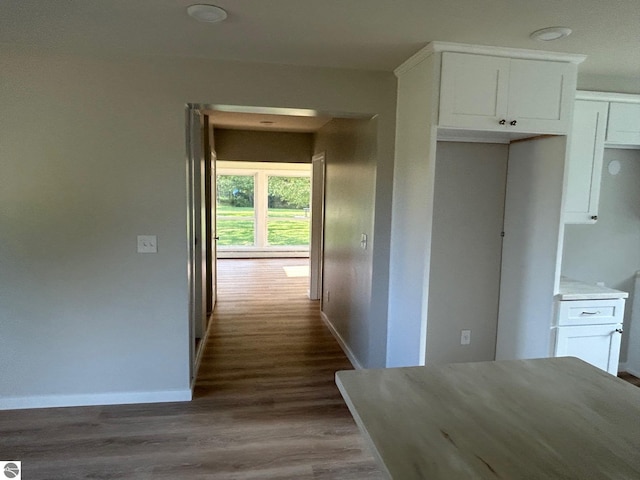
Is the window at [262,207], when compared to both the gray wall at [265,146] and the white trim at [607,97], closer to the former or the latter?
the gray wall at [265,146]

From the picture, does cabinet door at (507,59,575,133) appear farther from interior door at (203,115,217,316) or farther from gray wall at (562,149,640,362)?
interior door at (203,115,217,316)

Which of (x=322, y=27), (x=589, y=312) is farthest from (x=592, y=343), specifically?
(x=322, y=27)

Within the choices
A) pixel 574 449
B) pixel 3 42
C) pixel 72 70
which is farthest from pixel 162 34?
pixel 574 449

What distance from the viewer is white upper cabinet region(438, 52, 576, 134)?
8.03 ft

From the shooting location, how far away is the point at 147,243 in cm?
294

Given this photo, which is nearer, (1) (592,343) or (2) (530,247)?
(1) (592,343)

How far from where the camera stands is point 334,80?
9.84ft

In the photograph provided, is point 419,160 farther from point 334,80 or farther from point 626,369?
point 626,369

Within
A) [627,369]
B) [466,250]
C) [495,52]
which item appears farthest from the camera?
[627,369]

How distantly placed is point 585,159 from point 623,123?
15.9 inches

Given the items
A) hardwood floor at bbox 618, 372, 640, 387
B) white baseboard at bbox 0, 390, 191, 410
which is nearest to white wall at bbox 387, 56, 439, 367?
white baseboard at bbox 0, 390, 191, 410

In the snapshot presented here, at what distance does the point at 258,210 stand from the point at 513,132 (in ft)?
25.0

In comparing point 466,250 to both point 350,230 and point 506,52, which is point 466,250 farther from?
point 506,52

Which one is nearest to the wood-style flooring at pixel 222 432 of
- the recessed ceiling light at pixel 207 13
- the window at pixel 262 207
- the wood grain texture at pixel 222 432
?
the wood grain texture at pixel 222 432
